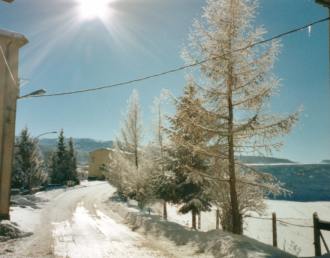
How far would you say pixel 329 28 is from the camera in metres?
Result: 8.15

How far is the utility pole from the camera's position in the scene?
1664 centimetres

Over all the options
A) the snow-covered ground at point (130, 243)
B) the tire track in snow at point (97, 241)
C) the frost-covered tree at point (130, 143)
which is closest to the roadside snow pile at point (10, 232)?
the snow-covered ground at point (130, 243)

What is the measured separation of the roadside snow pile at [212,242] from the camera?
9.27 m

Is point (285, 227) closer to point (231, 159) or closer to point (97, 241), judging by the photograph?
point (231, 159)

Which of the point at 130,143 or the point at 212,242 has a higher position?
the point at 130,143

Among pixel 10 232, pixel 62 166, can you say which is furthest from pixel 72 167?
pixel 10 232

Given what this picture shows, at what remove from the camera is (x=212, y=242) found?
10797 mm

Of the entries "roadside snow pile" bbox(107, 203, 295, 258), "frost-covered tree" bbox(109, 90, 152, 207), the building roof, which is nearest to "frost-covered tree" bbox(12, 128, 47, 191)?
"frost-covered tree" bbox(109, 90, 152, 207)

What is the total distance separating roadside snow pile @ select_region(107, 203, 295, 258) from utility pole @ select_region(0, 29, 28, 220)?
20.8ft

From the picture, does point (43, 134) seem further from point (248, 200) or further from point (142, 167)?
point (248, 200)

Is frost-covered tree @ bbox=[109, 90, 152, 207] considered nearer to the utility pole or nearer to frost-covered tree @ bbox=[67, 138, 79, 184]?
the utility pole

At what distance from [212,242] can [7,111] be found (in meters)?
11.5

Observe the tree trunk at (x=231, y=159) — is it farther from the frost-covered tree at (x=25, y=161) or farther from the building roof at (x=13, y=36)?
the frost-covered tree at (x=25, y=161)

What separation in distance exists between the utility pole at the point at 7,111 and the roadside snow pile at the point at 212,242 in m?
6.33
